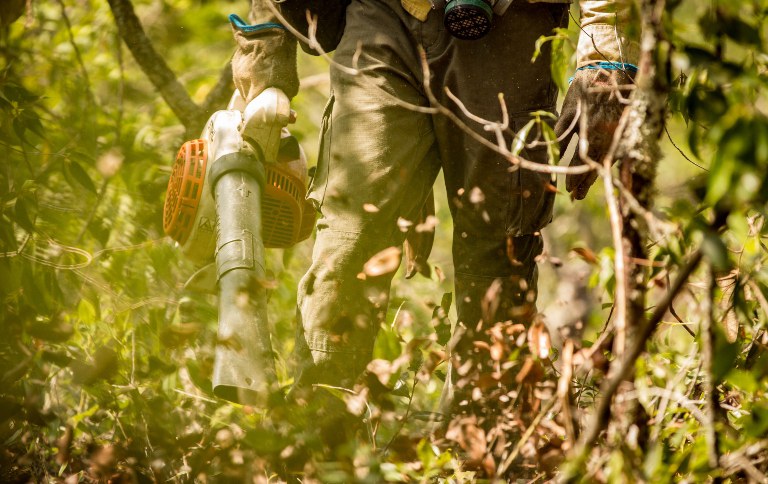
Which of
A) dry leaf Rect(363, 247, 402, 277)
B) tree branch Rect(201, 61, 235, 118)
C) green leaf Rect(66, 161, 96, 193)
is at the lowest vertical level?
dry leaf Rect(363, 247, 402, 277)

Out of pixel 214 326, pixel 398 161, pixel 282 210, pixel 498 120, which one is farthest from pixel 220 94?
pixel 498 120

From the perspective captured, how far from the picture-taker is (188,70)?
5.77m

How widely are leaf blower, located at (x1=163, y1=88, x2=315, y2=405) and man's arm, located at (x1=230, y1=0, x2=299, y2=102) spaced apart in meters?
0.05

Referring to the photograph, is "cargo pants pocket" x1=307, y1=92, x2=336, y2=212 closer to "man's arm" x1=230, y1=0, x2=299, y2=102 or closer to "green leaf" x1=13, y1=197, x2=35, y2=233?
"man's arm" x1=230, y1=0, x2=299, y2=102

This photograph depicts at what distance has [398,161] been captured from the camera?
227 cm

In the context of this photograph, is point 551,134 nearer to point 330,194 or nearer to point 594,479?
point 594,479

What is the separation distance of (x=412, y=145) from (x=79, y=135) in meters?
1.98

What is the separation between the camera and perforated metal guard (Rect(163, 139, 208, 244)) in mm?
2533

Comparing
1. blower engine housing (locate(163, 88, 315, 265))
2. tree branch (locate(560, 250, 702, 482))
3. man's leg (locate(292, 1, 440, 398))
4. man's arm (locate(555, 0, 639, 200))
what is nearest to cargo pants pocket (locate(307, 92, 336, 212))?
man's leg (locate(292, 1, 440, 398))

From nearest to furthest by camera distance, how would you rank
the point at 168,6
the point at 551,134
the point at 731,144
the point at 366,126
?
1. the point at 731,144
2. the point at 551,134
3. the point at 366,126
4. the point at 168,6

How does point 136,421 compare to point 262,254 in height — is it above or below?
below

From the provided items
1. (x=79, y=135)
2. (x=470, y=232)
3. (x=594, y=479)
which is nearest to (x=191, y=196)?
(x=470, y=232)

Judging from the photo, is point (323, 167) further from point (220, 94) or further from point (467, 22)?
point (220, 94)

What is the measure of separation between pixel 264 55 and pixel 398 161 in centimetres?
57
